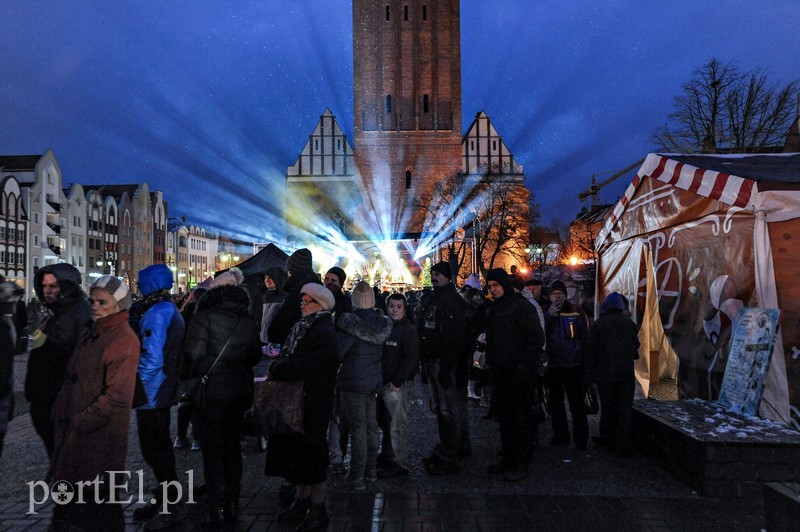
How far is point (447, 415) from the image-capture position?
5.77 metres

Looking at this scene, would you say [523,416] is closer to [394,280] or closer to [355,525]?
[355,525]

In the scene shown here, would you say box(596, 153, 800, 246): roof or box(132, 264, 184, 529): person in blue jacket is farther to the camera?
box(596, 153, 800, 246): roof

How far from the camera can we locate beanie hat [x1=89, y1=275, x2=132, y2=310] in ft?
11.5

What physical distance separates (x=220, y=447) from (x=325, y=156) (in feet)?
152

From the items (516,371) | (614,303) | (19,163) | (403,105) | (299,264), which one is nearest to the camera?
(516,371)

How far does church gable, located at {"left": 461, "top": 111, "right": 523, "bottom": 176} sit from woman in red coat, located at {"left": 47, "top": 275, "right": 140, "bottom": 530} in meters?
45.5

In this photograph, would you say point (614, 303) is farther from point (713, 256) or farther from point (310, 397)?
point (310, 397)

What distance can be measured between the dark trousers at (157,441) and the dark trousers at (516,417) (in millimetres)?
2923

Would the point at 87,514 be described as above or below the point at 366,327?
below

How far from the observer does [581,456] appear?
20.3ft

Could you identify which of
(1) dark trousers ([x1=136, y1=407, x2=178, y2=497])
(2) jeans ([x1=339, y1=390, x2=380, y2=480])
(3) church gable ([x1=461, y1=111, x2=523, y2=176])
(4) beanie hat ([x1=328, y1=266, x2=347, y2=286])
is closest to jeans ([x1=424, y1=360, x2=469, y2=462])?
(2) jeans ([x1=339, y1=390, x2=380, y2=480])

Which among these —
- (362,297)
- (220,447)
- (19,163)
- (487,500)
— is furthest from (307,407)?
(19,163)

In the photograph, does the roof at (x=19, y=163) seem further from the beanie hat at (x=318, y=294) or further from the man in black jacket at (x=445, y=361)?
the beanie hat at (x=318, y=294)

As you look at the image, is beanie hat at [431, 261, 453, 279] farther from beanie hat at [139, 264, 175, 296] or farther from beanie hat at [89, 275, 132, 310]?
beanie hat at [89, 275, 132, 310]
